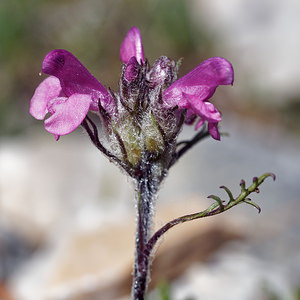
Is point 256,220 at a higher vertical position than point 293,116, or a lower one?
lower

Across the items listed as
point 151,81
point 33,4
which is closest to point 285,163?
point 151,81

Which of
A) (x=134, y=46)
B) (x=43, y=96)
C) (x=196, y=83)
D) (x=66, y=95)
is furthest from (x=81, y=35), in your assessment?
(x=196, y=83)

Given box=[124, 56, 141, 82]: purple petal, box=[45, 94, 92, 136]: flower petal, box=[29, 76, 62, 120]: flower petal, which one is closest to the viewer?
box=[45, 94, 92, 136]: flower petal

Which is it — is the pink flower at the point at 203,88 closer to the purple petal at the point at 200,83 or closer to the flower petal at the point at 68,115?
the purple petal at the point at 200,83

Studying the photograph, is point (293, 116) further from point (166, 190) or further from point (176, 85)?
point (176, 85)

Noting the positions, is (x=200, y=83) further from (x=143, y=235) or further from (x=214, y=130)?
(x=143, y=235)

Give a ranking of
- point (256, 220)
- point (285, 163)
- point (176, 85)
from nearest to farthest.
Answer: point (176, 85), point (256, 220), point (285, 163)

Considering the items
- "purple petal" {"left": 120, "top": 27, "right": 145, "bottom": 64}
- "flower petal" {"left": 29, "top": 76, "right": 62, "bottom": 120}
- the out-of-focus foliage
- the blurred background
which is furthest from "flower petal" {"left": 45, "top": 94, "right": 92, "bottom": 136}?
the out-of-focus foliage

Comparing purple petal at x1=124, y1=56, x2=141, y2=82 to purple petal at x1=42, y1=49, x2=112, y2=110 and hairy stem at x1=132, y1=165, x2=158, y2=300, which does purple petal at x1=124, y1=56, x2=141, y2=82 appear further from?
hairy stem at x1=132, y1=165, x2=158, y2=300
